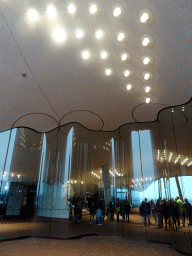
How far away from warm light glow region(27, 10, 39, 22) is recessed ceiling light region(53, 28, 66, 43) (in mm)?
472

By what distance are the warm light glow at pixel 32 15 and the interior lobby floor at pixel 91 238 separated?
5.62 metres

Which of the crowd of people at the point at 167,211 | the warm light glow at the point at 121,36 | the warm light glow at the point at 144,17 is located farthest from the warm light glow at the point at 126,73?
the crowd of people at the point at 167,211

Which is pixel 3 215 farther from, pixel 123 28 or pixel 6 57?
pixel 123 28

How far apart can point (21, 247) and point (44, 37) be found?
19.0ft

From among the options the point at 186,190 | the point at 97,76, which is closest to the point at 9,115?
the point at 97,76

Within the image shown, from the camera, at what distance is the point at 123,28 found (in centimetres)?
397

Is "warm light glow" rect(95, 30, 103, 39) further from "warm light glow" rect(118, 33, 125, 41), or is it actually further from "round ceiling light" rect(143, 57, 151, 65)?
"round ceiling light" rect(143, 57, 151, 65)

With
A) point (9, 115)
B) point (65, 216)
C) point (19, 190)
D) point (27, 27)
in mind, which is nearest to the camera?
point (27, 27)

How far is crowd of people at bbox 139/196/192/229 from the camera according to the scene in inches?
190

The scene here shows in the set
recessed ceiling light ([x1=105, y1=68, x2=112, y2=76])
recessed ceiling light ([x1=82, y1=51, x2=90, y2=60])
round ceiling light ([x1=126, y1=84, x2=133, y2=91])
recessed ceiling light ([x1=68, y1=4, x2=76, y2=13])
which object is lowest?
round ceiling light ([x1=126, y1=84, x2=133, y2=91])

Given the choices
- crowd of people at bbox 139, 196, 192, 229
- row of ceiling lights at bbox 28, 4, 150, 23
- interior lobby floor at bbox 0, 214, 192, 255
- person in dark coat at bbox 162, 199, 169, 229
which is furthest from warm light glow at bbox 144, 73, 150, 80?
interior lobby floor at bbox 0, 214, 192, 255

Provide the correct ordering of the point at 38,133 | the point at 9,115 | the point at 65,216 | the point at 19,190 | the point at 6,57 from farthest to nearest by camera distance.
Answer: the point at 38,133 < the point at 9,115 < the point at 19,190 < the point at 65,216 < the point at 6,57

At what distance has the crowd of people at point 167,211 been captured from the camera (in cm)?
483

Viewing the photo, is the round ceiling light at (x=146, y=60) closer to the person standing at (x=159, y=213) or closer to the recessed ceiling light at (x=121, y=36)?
the recessed ceiling light at (x=121, y=36)
